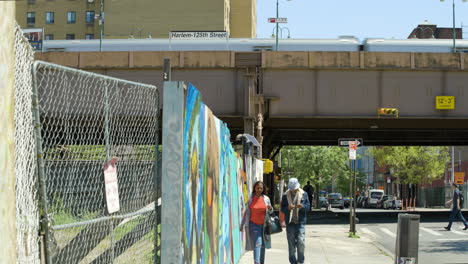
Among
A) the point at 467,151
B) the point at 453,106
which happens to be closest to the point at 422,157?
the point at 467,151

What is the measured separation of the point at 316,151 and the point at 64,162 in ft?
230

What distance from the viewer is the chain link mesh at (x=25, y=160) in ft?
12.4

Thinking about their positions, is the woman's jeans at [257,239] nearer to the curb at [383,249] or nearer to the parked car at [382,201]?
the curb at [383,249]

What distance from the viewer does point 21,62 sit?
389cm

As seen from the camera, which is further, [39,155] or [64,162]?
[64,162]

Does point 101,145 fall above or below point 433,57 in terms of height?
below

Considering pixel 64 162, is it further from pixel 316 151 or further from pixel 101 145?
pixel 316 151

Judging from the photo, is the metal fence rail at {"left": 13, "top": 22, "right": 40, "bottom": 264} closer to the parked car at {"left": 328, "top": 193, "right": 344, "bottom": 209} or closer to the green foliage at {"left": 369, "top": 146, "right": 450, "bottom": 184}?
the parked car at {"left": 328, "top": 193, "right": 344, "bottom": 209}

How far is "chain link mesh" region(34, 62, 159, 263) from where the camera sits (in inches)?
181

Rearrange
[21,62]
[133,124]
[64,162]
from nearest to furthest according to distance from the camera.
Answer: [21,62] < [64,162] < [133,124]

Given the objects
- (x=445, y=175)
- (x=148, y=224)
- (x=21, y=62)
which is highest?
(x=21, y=62)

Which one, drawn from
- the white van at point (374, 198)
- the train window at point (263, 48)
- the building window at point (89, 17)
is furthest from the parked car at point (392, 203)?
the building window at point (89, 17)

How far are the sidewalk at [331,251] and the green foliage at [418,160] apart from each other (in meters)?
51.4

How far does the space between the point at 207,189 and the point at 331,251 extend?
32.7 ft
